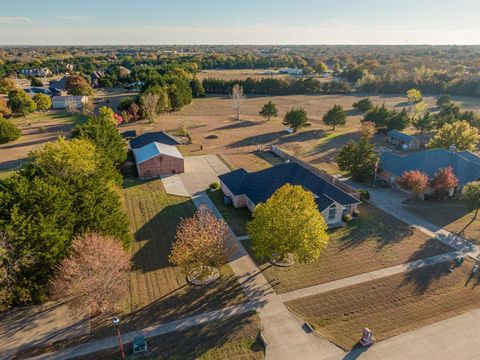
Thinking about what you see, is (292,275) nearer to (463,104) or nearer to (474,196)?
(474,196)

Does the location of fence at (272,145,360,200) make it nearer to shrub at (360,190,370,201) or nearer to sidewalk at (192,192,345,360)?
shrub at (360,190,370,201)

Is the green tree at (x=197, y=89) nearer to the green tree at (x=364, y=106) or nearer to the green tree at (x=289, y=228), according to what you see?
the green tree at (x=364, y=106)

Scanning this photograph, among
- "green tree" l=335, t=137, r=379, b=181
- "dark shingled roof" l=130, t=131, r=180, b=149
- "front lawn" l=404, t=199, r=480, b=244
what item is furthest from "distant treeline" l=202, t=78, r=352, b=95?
"front lawn" l=404, t=199, r=480, b=244

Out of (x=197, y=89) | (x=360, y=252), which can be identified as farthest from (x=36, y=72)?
(x=360, y=252)

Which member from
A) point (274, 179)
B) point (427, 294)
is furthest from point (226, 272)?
point (427, 294)

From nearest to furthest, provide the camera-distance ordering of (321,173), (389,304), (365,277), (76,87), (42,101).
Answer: (389,304) → (365,277) → (321,173) → (42,101) → (76,87)

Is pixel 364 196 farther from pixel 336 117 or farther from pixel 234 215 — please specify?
pixel 336 117
